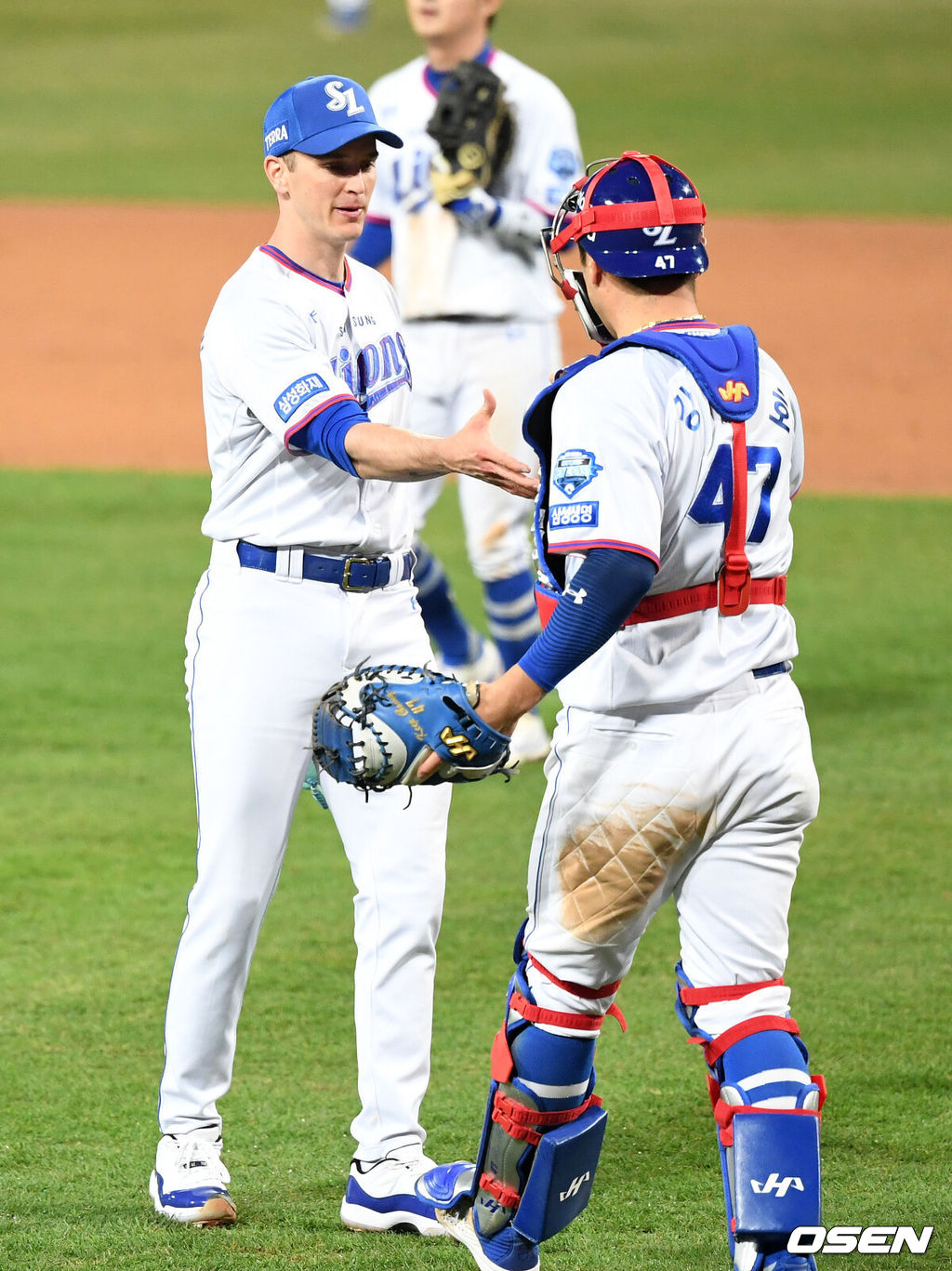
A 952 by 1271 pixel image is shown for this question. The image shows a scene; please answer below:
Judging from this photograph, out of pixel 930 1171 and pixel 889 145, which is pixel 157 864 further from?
pixel 889 145

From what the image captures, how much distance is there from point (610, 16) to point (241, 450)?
39.8m

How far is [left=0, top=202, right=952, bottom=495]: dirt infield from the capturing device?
14242mm

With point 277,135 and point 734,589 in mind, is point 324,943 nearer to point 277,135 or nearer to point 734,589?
point 277,135

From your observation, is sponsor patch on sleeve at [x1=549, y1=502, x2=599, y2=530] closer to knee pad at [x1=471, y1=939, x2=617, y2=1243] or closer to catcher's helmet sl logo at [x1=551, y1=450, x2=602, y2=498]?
catcher's helmet sl logo at [x1=551, y1=450, x2=602, y2=498]

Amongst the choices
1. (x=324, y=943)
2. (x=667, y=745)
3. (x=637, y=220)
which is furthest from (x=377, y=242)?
(x=667, y=745)

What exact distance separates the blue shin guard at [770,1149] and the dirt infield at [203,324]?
10.0 metres

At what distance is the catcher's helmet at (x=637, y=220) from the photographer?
3.39 meters

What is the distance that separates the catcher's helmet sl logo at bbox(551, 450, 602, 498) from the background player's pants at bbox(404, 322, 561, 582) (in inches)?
170

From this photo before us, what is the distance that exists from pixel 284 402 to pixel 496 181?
406 cm

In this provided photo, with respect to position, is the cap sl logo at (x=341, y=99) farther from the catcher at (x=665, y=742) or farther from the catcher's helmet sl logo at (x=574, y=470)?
the catcher's helmet sl logo at (x=574, y=470)

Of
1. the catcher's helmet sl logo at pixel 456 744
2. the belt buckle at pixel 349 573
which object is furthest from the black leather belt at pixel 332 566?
the catcher's helmet sl logo at pixel 456 744

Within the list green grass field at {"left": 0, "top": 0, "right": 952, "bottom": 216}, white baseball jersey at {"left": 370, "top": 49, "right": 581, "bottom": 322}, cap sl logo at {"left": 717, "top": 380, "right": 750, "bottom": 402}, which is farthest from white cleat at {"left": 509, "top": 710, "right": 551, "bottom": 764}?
green grass field at {"left": 0, "top": 0, "right": 952, "bottom": 216}

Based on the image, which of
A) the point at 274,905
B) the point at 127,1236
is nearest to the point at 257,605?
the point at 127,1236

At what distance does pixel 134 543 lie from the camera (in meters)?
11.0
